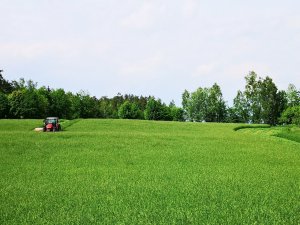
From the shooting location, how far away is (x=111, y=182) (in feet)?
61.2

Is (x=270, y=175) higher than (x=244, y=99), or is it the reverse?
(x=244, y=99)

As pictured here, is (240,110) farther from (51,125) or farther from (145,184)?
(145,184)

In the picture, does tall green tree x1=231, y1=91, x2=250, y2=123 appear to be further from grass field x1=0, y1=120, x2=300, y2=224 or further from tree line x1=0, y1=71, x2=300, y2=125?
grass field x1=0, y1=120, x2=300, y2=224

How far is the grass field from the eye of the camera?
12336 millimetres

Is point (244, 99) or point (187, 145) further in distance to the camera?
point (244, 99)

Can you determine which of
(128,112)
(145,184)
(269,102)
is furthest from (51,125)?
(128,112)

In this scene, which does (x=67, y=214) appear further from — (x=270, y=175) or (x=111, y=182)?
(x=270, y=175)

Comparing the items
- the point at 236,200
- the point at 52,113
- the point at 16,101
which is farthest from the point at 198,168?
the point at 52,113

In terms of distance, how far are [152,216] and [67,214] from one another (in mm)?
2852

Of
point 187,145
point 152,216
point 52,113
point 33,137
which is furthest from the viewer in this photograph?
point 52,113

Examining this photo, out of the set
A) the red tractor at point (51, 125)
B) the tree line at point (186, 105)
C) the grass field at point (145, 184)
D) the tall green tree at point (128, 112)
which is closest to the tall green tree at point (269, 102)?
the tree line at point (186, 105)

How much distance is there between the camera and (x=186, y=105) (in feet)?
530

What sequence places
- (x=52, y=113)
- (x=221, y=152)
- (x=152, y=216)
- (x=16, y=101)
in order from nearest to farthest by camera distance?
(x=152, y=216) → (x=221, y=152) → (x=16, y=101) → (x=52, y=113)

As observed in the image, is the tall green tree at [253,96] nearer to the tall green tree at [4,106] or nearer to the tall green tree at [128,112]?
the tall green tree at [128,112]
